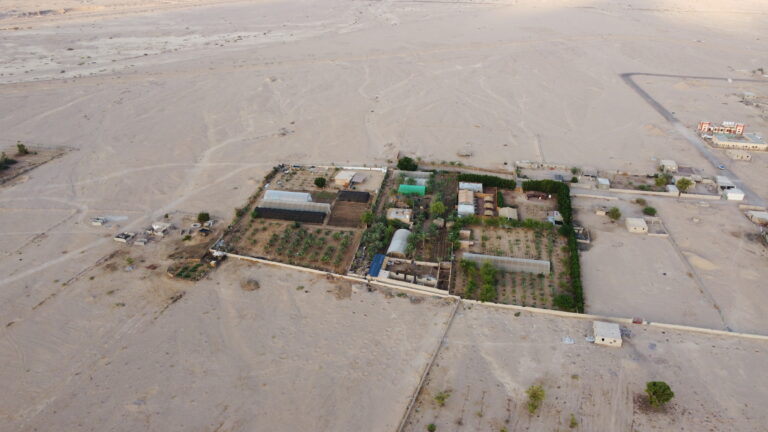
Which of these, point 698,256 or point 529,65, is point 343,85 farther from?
point 698,256

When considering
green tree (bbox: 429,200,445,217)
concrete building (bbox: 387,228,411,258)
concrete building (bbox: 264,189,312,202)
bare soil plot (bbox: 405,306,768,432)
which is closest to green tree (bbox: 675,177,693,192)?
bare soil plot (bbox: 405,306,768,432)

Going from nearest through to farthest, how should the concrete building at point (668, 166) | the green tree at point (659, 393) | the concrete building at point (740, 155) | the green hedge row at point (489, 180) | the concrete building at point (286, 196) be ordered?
1. the green tree at point (659, 393)
2. the concrete building at point (286, 196)
3. the green hedge row at point (489, 180)
4. the concrete building at point (668, 166)
5. the concrete building at point (740, 155)

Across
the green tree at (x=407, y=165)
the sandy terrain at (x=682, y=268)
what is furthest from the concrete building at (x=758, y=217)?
the green tree at (x=407, y=165)

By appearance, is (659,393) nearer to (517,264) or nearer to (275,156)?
(517,264)

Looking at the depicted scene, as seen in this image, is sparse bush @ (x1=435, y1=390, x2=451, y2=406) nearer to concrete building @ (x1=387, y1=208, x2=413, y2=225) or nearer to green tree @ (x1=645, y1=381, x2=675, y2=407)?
green tree @ (x1=645, y1=381, x2=675, y2=407)

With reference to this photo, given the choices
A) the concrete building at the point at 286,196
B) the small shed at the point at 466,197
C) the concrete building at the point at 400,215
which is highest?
the concrete building at the point at 286,196

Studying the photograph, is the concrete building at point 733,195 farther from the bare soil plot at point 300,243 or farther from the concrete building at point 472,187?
the bare soil plot at point 300,243

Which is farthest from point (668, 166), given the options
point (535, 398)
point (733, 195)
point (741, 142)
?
point (535, 398)
